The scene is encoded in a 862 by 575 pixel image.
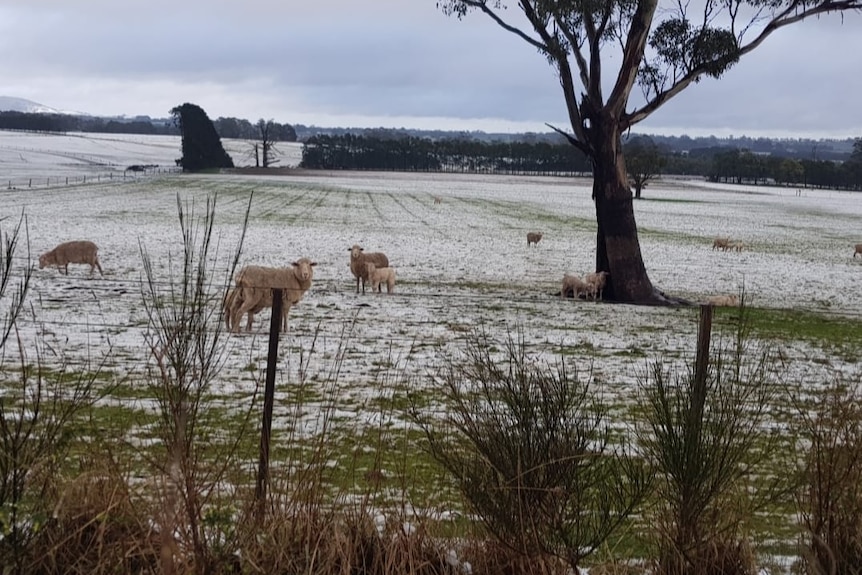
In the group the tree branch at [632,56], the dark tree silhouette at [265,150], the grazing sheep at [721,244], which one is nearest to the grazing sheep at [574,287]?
the tree branch at [632,56]

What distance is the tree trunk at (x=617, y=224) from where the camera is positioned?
19.1 meters

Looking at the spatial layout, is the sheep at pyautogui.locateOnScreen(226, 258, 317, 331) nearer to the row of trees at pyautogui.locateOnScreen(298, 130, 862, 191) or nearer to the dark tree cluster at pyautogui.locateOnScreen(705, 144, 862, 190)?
the row of trees at pyautogui.locateOnScreen(298, 130, 862, 191)

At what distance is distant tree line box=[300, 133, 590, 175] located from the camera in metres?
132

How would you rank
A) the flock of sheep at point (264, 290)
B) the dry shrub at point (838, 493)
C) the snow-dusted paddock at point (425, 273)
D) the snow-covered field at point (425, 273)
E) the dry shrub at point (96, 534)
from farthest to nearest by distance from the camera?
the flock of sheep at point (264, 290) < the snow-dusted paddock at point (425, 273) < the snow-covered field at point (425, 273) < the dry shrub at point (838, 493) < the dry shrub at point (96, 534)

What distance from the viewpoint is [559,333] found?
47.2ft

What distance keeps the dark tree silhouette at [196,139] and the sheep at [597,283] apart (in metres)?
87.6

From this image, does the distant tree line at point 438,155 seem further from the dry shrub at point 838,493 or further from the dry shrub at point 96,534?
the dry shrub at point 96,534

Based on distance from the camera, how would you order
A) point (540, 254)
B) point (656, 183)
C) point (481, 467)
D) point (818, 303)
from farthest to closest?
point (656, 183), point (540, 254), point (818, 303), point (481, 467)

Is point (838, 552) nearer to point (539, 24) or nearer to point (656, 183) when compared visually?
point (539, 24)

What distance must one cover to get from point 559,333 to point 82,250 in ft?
40.2

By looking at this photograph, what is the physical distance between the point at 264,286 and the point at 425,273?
10.1 m

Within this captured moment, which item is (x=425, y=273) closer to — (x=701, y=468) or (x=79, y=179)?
(x=701, y=468)

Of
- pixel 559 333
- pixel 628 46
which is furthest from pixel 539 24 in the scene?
pixel 559 333

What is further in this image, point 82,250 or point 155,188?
point 155,188
